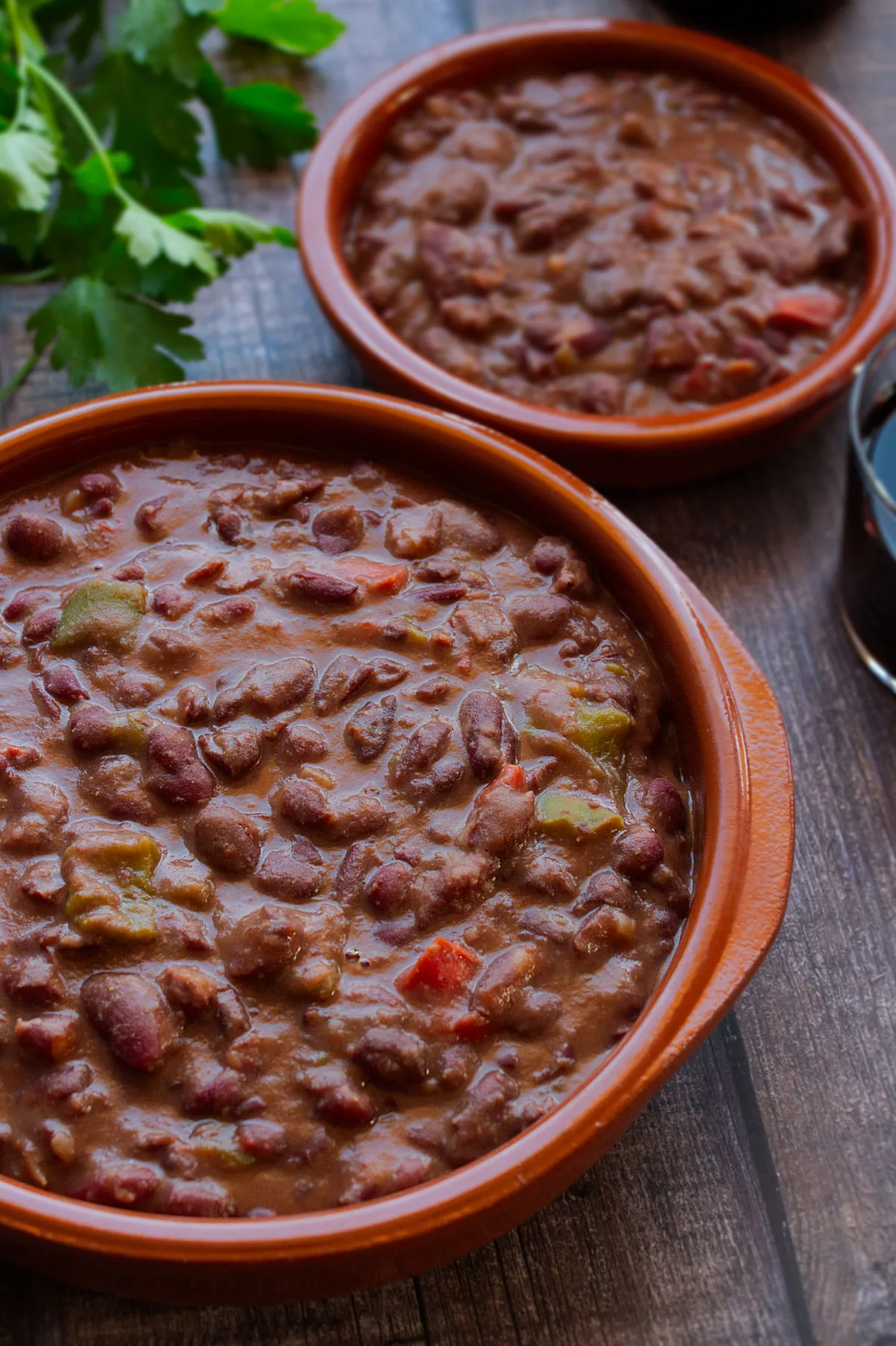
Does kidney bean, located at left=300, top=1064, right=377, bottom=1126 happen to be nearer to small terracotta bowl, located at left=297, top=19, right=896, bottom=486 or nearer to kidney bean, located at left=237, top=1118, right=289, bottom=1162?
kidney bean, located at left=237, top=1118, right=289, bottom=1162

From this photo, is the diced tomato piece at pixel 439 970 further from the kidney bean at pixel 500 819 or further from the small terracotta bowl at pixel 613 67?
the small terracotta bowl at pixel 613 67

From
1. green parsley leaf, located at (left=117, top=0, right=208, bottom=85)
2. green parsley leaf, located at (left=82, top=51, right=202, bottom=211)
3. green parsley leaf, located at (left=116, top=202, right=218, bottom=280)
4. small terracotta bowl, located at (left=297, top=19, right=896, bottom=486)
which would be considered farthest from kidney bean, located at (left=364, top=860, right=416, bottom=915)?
green parsley leaf, located at (left=117, top=0, right=208, bottom=85)

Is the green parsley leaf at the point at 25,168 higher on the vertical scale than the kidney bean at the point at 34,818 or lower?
higher

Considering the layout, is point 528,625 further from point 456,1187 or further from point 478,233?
point 478,233

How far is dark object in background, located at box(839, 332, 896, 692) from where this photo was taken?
294 cm

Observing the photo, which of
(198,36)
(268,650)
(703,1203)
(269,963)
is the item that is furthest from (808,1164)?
(198,36)

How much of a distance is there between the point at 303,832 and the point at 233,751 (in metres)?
0.19

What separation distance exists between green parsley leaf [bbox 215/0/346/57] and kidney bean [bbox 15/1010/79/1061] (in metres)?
2.60

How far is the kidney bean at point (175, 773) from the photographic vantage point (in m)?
2.38

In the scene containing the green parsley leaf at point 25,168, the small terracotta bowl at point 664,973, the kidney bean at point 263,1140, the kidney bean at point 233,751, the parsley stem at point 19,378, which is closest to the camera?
the small terracotta bowl at point 664,973

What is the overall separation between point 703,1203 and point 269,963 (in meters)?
0.91

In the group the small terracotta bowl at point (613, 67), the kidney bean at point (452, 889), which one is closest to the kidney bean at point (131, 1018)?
the kidney bean at point (452, 889)

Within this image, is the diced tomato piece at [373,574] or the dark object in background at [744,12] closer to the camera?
the diced tomato piece at [373,574]

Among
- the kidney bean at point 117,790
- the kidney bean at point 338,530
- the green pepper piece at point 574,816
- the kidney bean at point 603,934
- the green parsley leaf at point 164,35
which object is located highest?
the green parsley leaf at point 164,35
